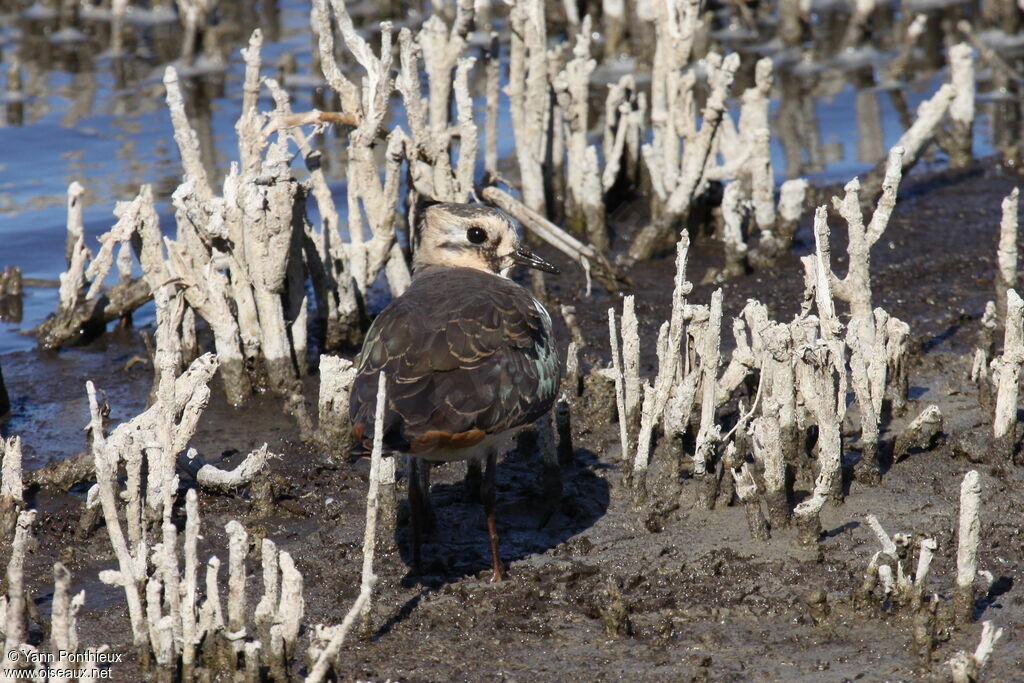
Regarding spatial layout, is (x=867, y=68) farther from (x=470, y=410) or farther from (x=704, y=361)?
(x=470, y=410)

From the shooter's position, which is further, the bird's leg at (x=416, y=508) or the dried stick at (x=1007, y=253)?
the dried stick at (x=1007, y=253)

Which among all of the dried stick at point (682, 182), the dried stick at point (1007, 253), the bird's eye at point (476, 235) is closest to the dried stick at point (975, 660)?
the dried stick at point (1007, 253)

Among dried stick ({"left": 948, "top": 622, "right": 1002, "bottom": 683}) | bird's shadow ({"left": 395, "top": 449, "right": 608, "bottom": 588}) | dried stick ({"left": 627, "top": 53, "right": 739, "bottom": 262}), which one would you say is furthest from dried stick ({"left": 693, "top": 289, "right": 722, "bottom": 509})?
dried stick ({"left": 627, "top": 53, "right": 739, "bottom": 262})

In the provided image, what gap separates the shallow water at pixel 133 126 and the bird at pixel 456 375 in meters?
3.55

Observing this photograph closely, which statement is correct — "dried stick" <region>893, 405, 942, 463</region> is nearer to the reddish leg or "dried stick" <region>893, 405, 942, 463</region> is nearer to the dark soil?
the dark soil

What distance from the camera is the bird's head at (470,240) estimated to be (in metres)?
6.27

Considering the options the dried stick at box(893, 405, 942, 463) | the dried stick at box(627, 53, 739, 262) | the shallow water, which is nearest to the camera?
the dried stick at box(893, 405, 942, 463)

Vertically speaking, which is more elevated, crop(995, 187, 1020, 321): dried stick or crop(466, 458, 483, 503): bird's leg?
crop(995, 187, 1020, 321): dried stick

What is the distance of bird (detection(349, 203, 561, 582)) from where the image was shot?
15.4 ft

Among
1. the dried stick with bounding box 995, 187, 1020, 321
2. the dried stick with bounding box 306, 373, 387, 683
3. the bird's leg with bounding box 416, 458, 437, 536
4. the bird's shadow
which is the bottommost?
the bird's shadow

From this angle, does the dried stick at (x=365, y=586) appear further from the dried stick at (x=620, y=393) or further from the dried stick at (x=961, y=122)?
the dried stick at (x=961, y=122)

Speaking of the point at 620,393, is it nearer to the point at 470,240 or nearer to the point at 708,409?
the point at 708,409

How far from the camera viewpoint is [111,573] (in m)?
4.19

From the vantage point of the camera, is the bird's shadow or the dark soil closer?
the dark soil
